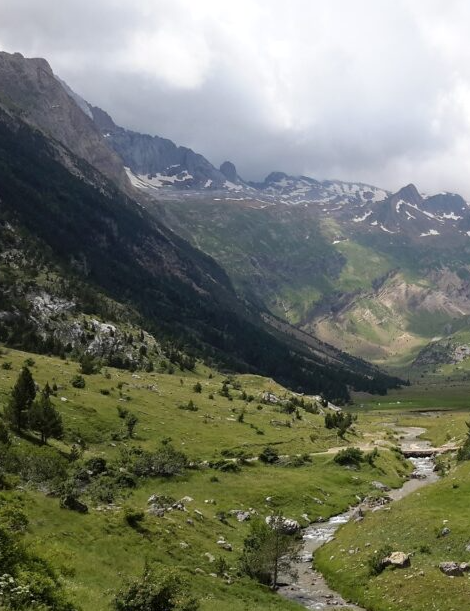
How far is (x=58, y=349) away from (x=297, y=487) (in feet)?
335

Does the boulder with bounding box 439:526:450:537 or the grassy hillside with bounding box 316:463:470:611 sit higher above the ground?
the boulder with bounding box 439:526:450:537

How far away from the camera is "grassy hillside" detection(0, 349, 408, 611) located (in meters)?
36.7

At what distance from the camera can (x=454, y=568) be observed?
38156 millimetres

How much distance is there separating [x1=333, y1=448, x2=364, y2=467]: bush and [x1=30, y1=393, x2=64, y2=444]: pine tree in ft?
158

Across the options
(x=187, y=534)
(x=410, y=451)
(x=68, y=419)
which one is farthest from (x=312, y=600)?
(x=410, y=451)

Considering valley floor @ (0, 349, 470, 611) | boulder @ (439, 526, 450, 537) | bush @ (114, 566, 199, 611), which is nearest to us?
bush @ (114, 566, 199, 611)

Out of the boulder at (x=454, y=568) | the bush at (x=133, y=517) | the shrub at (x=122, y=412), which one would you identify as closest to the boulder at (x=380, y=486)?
the boulder at (x=454, y=568)

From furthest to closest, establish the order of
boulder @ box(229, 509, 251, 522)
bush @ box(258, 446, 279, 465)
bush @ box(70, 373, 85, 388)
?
bush @ box(70, 373, 85, 388) < bush @ box(258, 446, 279, 465) < boulder @ box(229, 509, 251, 522)

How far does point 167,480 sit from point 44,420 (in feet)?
57.9

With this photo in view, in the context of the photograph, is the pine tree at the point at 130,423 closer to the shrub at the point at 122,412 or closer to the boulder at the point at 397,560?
the shrub at the point at 122,412

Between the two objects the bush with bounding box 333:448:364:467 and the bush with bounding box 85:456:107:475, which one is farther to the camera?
the bush with bounding box 333:448:364:467

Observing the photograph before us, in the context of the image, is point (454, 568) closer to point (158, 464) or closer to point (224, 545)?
point (224, 545)

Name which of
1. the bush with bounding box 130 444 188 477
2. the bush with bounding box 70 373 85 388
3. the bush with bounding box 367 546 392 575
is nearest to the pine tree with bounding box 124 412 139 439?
the bush with bounding box 130 444 188 477

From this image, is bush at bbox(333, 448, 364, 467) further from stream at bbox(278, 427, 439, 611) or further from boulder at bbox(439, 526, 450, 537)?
boulder at bbox(439, 526, 450, 537)
